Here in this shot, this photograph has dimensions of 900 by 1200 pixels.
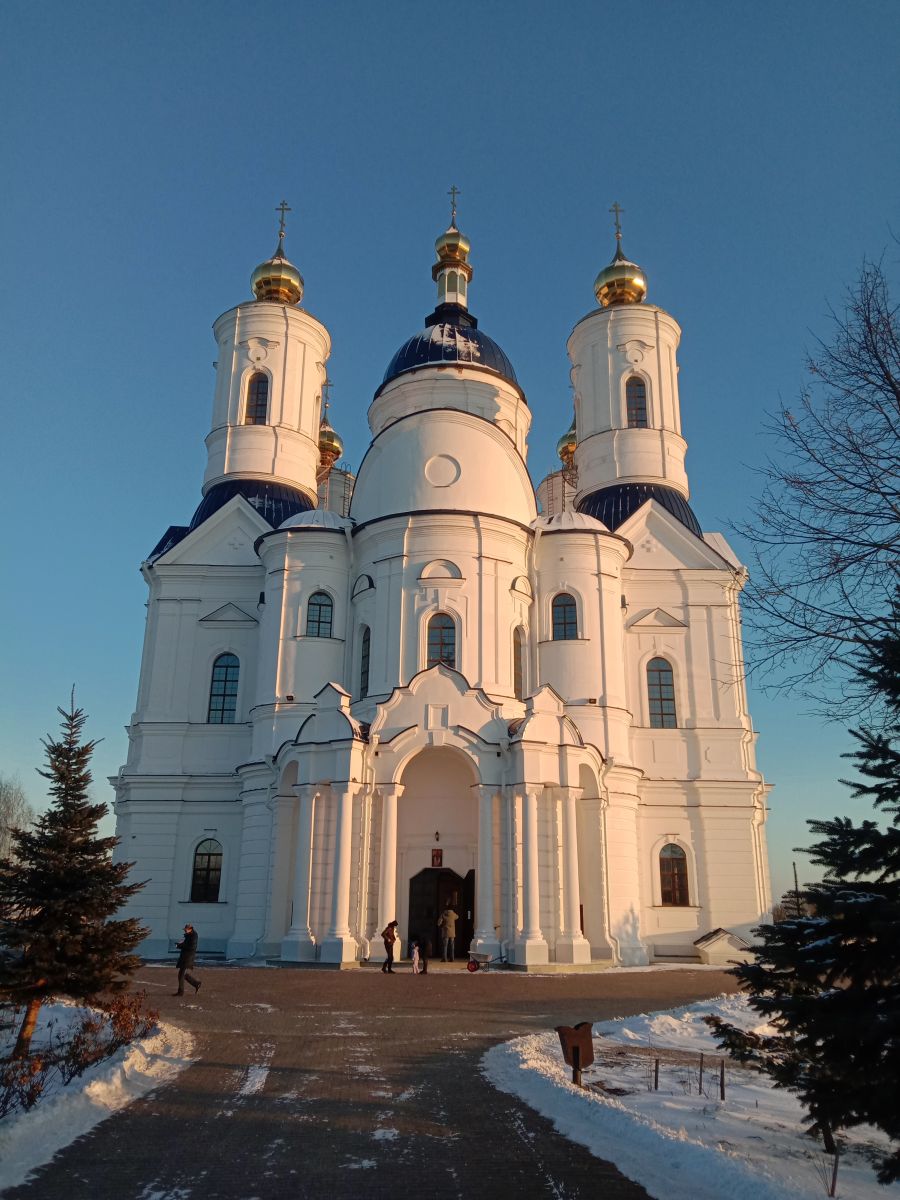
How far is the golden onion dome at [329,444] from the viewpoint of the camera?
49534 mm

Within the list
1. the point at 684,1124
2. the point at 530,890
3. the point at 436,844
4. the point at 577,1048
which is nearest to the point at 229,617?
the point at 436,844

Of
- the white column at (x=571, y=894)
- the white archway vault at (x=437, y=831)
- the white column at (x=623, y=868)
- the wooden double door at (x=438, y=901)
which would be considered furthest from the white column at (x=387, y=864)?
the white column at (x=623, y=868)

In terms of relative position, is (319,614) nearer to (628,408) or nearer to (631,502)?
(631,502)

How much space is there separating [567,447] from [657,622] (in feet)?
65.8

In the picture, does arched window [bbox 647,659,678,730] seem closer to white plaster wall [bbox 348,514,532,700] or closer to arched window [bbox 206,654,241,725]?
white plaster wall [bbox 348,514,532,700]

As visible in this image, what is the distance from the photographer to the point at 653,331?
37875mm

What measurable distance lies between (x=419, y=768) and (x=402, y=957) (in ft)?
16.3

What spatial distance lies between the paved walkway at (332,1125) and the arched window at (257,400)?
82.4 feet

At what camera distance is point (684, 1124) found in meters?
8.01

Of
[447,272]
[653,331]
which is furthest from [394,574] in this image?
[447,272]

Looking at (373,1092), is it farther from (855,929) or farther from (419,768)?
(419,768)

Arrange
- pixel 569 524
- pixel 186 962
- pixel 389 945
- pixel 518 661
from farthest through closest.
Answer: pixel 569 524 < pixel 518 661 < pixel 389 945 < pixel 186 962

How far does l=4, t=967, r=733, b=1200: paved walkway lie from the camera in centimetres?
647

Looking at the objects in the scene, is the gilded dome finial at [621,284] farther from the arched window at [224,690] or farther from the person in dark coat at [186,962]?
the person in dark coat at [186,962]
